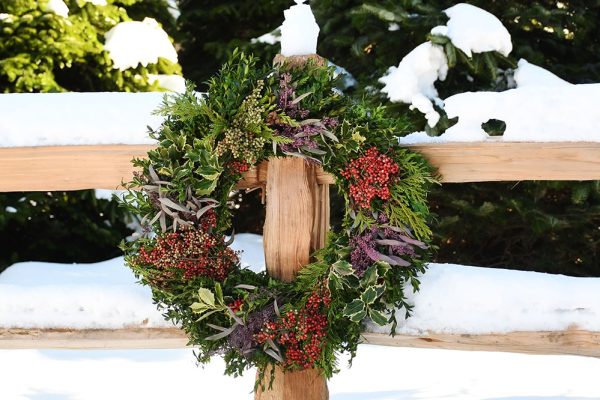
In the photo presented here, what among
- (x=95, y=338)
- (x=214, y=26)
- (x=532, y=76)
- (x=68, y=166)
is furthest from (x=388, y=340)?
(x=214, y=26)

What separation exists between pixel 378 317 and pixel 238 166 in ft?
2.21

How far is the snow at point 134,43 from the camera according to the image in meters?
5.27

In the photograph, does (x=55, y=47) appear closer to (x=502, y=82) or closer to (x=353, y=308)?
(x=502, y=82)

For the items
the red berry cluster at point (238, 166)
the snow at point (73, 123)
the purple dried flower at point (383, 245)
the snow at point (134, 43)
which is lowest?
the purple dried flower at point (383, 245)

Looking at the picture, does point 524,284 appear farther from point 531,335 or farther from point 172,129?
point 172,129

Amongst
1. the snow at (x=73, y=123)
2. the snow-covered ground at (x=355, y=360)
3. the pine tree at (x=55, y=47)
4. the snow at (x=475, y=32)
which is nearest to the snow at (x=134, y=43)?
the pine tree at (x=55, y=47)

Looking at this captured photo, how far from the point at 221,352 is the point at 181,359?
1527 mm

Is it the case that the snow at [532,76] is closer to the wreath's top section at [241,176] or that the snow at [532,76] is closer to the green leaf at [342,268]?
the wreath's top section at [241,176]

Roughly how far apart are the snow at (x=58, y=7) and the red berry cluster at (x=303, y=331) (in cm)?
317

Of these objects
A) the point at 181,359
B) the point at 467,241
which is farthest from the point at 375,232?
the point at 467,241

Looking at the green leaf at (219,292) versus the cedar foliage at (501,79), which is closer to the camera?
the green leaf at (219,292)

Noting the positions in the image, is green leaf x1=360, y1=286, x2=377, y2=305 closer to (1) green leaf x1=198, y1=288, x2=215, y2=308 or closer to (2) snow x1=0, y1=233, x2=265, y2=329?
(1) green leaf x1=198, y1=288, x2=215, y2=308

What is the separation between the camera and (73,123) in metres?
2.95

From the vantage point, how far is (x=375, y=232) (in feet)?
9.09
